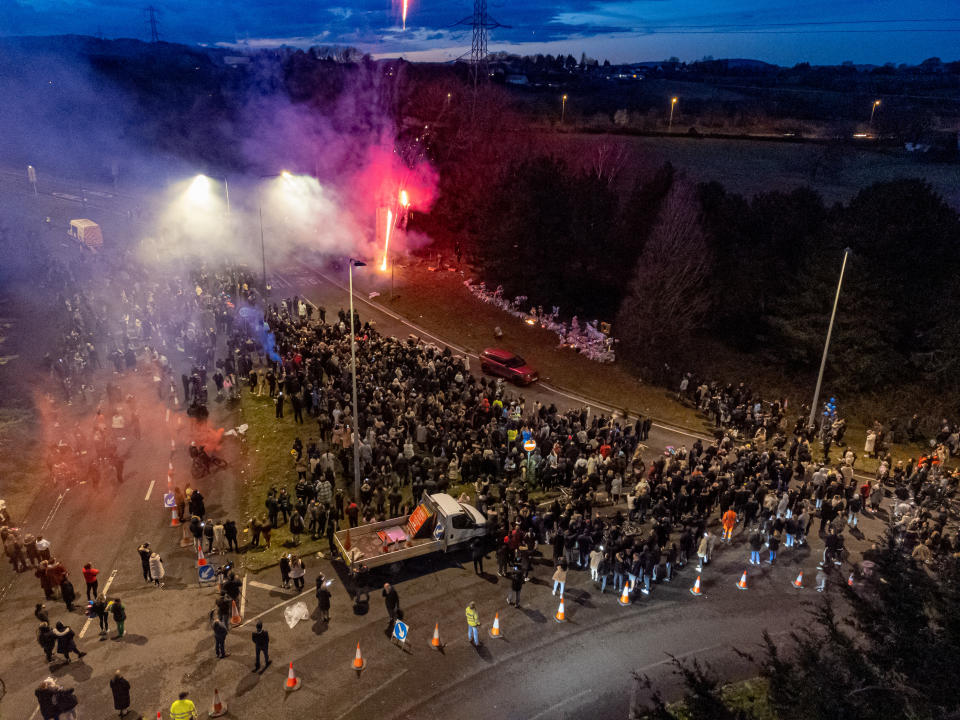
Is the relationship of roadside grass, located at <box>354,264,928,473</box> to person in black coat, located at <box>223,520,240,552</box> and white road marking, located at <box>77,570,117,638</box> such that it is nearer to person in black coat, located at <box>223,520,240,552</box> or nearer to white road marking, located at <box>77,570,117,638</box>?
person in black coat, located at <box>223,520,240,552</box>

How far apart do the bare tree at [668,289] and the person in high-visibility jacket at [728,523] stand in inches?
611

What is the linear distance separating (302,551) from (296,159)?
207 feet

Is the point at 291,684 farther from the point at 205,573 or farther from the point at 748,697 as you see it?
the point at 748,697

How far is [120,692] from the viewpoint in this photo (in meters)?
11.9

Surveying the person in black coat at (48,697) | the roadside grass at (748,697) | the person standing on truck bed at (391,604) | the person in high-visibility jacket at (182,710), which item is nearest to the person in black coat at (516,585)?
the person standing on truck bed at (391,604)

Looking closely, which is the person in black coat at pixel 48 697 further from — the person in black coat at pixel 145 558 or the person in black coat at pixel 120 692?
the person in black coat at pixel 145 558

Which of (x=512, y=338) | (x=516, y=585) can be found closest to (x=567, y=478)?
(x=516, y=585)

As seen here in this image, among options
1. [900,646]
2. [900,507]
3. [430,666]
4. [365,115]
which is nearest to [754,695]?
[900,646]

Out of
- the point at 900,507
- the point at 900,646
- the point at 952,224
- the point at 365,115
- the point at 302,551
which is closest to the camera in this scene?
the point at 900,646

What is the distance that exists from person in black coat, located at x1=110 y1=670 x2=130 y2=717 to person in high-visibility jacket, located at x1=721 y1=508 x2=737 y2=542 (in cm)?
1492

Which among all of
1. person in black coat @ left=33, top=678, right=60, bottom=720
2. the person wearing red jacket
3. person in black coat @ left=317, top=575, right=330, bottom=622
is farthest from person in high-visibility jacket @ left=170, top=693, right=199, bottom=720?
the person wearing red jacket

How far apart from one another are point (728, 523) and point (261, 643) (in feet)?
41.3

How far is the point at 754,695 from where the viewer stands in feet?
43.0

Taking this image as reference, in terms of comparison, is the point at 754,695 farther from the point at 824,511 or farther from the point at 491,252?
the point at 491,252
